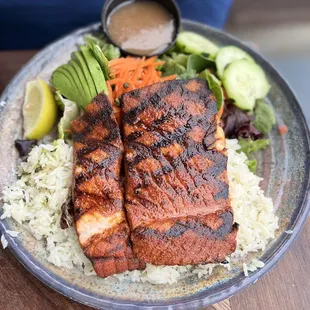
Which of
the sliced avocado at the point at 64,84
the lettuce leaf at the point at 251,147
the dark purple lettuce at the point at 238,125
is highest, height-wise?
the sliced avocado at the point at 64,84

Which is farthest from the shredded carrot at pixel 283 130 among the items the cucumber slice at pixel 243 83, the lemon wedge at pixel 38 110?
the lemon wedge at pixel 38 110

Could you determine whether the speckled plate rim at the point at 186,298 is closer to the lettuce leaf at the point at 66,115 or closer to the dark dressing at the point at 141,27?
the lettuce leaf at the point at 66,115

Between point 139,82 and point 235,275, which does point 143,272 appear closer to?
point 235,275

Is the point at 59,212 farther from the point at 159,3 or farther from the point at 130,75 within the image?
the point at 159,3

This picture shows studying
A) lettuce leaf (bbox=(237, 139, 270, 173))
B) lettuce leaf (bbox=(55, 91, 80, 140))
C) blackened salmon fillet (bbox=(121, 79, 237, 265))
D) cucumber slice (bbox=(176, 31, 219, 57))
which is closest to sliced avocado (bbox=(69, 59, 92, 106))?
lettuce leaf (bbox=(55, 91, 80, 140))

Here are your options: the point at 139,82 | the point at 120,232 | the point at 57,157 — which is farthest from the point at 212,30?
the point at 120,232

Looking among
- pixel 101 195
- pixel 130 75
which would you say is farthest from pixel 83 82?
pixel 101 195
